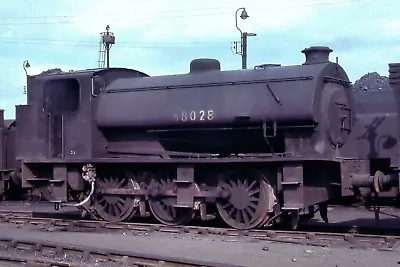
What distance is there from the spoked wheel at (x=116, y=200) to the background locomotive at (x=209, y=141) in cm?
2

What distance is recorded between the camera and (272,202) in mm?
12484

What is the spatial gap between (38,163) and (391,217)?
8566 mm

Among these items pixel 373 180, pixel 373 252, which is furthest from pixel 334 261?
pixel 373 180

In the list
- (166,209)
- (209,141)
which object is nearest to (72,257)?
(166,209)

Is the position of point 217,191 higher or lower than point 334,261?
higher

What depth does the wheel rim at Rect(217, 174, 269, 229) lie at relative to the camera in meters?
12.4

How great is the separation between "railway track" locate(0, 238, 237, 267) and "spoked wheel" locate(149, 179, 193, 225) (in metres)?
3.40

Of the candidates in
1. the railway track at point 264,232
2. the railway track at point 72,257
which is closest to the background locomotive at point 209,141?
the railway track at point 264,232

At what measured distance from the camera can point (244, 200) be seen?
495 inches

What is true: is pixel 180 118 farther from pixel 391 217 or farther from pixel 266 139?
pixel 391 217

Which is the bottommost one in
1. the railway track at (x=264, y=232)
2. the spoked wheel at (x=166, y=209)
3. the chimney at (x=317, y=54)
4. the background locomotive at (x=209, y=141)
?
the railway track at (x=264, y=232)

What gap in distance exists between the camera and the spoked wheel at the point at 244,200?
40.8 feet

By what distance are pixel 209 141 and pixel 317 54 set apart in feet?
9.37

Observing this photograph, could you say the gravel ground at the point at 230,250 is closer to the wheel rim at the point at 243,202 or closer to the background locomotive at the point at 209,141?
the wheel rim at the point at 243,202
